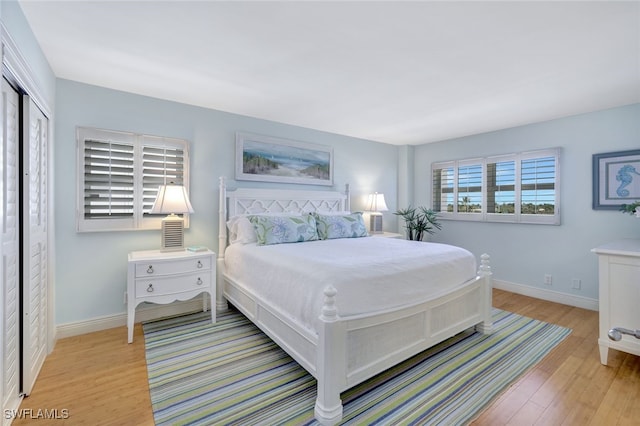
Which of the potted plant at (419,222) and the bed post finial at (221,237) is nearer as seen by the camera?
the bed post finial at (221,237)

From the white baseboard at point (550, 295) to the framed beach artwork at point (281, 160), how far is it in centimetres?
298

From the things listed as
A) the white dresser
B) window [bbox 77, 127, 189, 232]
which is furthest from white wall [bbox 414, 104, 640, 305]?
window [bbox 77, 127, 189, 232]

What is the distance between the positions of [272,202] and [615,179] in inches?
158

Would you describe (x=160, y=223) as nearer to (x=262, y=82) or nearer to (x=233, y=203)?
(x=233, y=203)

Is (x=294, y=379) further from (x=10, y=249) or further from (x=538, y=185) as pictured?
(x=538, y=185)

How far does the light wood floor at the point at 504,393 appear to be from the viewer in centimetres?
171

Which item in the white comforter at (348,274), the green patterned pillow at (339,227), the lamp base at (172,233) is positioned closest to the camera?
the white comforter at (348,274)

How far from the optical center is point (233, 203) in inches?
139

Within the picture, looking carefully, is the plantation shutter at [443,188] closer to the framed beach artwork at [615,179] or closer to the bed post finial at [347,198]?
the bed post finial at [347,198]

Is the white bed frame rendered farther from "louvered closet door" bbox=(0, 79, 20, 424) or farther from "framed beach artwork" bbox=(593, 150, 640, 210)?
"framed beach artwork" bbox=(593, 150, 640, 210)

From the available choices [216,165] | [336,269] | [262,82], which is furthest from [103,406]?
[262,82]

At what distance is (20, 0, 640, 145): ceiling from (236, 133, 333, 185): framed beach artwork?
1.65 feet

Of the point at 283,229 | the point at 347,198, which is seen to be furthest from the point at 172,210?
the point at 347,198

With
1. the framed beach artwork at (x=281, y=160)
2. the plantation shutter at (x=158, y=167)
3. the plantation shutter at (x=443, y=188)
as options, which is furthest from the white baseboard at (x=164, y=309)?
the framed beach artwork at (x=281, y=160)
